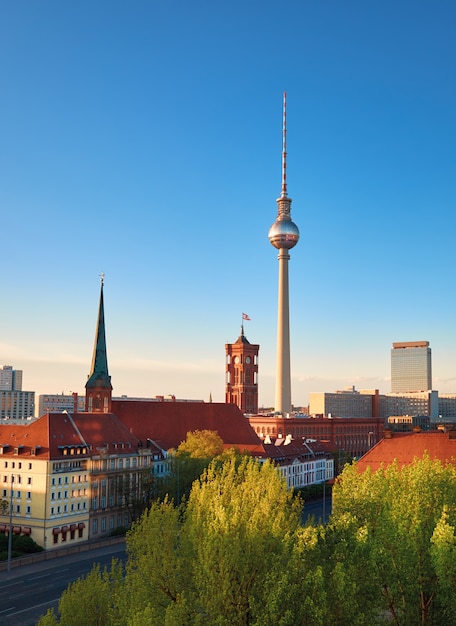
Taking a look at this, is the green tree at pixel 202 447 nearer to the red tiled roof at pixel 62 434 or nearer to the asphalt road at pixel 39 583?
the red tiled roof at pixel 62 434

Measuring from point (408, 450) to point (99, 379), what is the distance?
241 feet

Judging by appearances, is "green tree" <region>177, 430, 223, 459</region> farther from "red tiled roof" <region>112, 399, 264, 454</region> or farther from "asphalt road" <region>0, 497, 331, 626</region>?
"asphalt road" <region>0, 497, 331, 626</region>

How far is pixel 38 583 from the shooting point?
7738 centimetres

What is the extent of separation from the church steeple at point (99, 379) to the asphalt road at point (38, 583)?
51983 mm

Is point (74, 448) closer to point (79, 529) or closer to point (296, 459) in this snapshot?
point (79, 529)

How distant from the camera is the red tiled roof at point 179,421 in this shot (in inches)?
6132

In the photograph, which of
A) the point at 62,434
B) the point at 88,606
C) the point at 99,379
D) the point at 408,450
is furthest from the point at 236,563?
the point at 99,379

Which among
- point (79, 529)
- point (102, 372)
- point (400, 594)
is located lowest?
point (79, 529)

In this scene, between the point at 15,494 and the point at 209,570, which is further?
the point at 15,494

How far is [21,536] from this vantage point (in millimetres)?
98688

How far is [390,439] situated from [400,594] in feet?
200

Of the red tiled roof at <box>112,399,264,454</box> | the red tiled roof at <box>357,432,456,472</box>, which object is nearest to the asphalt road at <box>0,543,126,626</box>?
the red tiled roof at <box>357,432,456,472</box>

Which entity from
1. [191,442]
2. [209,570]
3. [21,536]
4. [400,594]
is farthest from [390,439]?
[209,570]

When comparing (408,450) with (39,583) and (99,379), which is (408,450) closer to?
(39,583)
